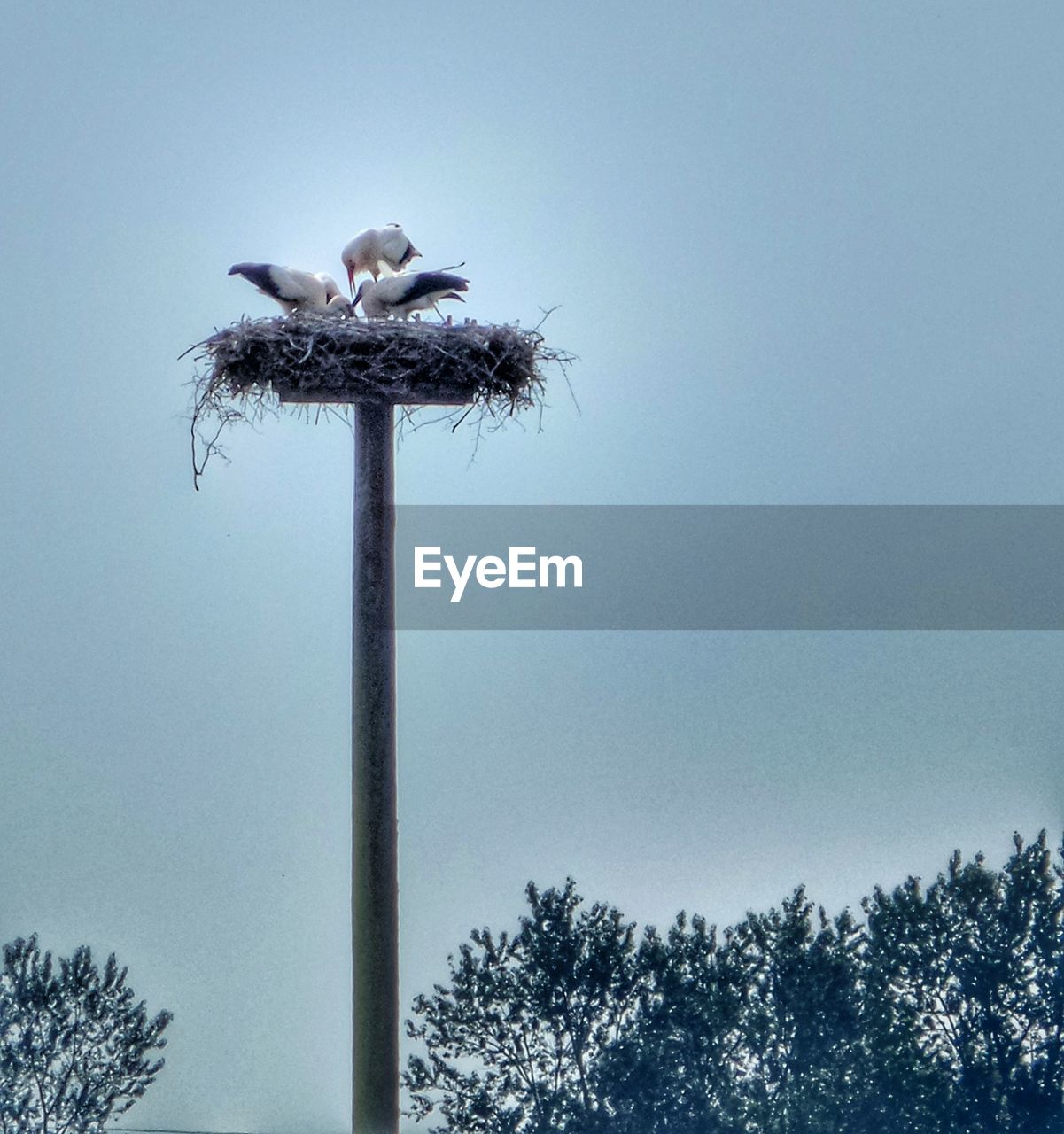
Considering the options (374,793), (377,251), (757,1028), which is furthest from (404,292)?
(757,1028)

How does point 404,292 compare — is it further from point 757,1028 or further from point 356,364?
point 757,1028

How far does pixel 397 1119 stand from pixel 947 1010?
2359 millimetres

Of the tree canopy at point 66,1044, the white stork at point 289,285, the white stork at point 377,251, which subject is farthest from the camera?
the tree canopy at point 66,1044

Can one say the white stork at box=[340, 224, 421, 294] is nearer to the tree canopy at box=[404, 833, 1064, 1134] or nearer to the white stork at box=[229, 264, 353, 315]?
the white stork at box=[229, 264, 353, 315]

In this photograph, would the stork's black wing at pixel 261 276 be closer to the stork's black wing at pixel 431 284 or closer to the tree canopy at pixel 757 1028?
the stork's black wing at pixel 431 284

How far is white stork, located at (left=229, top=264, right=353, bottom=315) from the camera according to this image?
11.3 feet

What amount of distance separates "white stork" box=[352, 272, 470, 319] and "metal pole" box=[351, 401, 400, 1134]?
301mm

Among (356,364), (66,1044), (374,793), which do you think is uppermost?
(356,364)

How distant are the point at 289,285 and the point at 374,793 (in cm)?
139

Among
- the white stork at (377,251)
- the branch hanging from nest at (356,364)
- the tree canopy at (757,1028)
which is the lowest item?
the tree canopy at (757,1028)

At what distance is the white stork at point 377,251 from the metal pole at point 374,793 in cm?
50

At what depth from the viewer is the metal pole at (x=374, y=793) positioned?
308 centimetres

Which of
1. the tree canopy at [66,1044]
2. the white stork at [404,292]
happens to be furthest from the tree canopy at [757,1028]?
the white stork at [404,292]

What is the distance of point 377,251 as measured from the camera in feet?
11.8
